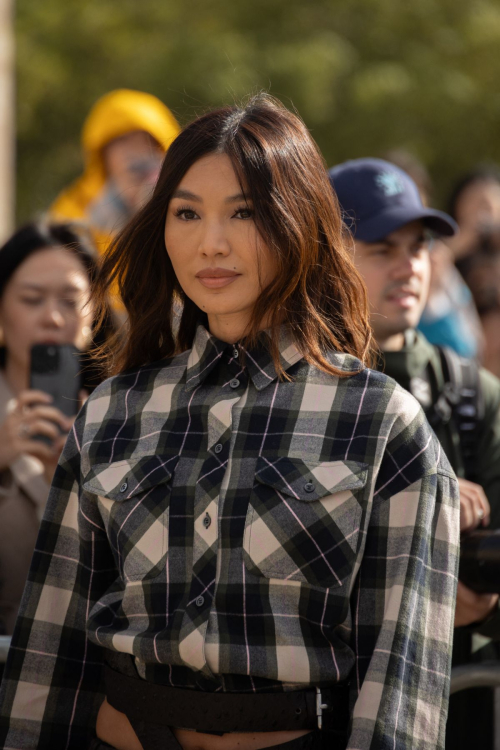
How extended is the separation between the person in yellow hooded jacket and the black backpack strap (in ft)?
7.09

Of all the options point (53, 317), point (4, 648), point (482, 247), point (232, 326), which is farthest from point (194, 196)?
point (482, 247)

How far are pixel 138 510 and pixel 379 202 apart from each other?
4.91 feet

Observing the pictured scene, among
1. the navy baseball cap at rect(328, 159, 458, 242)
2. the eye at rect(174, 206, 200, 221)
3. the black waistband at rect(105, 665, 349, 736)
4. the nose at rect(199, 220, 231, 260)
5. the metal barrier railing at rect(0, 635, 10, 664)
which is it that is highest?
the navy baseball cap at rect(328, 159, 458, 242)

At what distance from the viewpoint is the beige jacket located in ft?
10.4

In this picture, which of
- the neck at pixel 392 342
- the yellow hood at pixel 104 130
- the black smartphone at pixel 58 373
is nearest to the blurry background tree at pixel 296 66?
the yellow hood at pixel 104 130

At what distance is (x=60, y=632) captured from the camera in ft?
7.39

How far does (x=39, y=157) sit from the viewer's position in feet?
50.3

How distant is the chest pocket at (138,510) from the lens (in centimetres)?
206

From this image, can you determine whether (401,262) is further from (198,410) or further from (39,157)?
(39,157)

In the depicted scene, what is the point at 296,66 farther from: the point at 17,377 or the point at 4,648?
the point at 4,648

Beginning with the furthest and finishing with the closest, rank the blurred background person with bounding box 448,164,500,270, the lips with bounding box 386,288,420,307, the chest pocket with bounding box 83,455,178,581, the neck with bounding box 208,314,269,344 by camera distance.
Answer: the blurred background person with bounding box 448,164,500,270 < the lips with bounding box 386,288,420,307 < the neck with bounding box 208,314,269,344 < the chest pocket with bounding box 83,455,178,581

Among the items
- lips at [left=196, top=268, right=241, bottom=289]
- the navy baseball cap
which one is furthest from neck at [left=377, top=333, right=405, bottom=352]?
lips at [left=196, top=268, right=241, bottom=289]

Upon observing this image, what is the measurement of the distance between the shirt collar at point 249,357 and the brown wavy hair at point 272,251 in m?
0.02

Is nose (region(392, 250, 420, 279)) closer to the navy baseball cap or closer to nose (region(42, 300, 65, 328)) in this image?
the navy baseball cap
